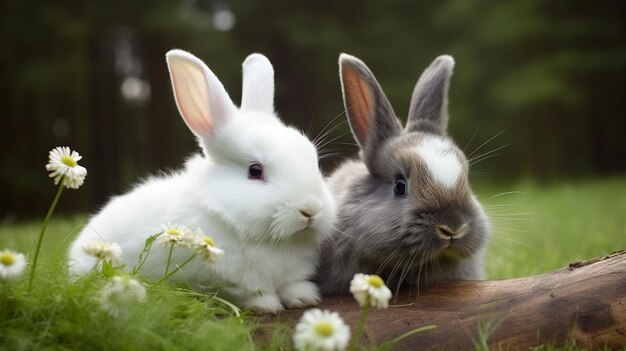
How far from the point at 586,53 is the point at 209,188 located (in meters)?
13.0

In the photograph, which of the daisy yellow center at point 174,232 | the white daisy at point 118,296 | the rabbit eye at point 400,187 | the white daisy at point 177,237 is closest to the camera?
the white daisy at point 118,296

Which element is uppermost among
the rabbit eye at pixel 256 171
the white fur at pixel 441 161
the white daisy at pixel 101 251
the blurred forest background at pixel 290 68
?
the blurred forest background at pixel 290 68

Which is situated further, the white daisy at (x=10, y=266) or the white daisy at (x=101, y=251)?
the white daisy at (x=101, y=251)

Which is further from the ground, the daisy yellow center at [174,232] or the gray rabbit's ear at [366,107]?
the gray rabbit's ear at [366,107]

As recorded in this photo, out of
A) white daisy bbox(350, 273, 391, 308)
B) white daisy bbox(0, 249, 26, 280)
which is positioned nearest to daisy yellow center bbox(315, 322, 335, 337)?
white daisy bbox(350, 273, 391, 308)

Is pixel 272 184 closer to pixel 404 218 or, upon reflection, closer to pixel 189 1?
pixel 404 218

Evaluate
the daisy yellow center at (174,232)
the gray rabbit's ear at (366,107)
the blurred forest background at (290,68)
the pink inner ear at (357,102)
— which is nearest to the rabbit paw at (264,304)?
the daisy yellow center at (174,232)

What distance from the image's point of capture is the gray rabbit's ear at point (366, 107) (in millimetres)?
3371

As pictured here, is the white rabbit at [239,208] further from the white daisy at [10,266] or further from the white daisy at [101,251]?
the white daisy at [10,266]

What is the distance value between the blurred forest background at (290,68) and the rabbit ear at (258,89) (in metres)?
8.96

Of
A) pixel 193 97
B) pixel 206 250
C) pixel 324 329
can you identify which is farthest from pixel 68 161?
pixel 324 329

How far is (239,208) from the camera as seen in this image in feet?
8.84

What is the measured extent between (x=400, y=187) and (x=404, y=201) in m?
0.14

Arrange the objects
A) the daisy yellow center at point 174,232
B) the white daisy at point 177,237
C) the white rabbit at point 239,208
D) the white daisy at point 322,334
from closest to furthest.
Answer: the white daisy at point 322,334 → the white daisy at point 177,237 → the daisy yellow center at point 174,232 → the white rabbit at point 239,208
